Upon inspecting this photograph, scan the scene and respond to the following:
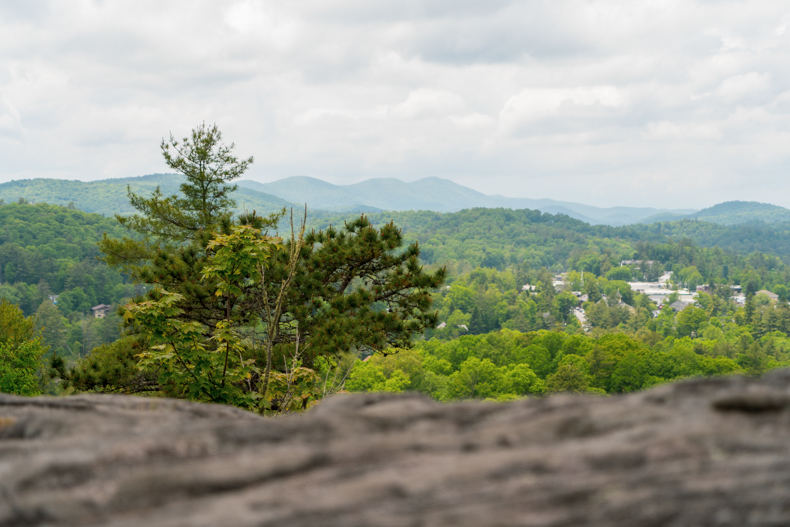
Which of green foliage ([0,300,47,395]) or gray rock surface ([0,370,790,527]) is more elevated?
gray rock surface ([0,370,790,527])

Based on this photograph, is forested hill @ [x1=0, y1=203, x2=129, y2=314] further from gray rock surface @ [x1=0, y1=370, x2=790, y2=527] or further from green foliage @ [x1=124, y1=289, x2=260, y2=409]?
gray rock surface @ [x1=0, y1=370, x2=790, y2=527]

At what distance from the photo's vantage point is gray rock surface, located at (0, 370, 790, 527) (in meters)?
1.56

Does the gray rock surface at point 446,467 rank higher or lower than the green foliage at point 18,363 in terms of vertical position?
higher

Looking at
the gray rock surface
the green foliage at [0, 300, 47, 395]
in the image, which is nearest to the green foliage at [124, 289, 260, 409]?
the gray rock surface

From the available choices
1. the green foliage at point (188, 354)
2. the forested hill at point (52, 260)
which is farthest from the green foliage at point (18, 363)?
the forested hill at point (52, 260)

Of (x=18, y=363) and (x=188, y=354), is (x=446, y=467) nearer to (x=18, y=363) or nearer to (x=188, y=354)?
(x=188, y=354)

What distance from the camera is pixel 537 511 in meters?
1.56

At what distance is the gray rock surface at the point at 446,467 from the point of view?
1558 mm

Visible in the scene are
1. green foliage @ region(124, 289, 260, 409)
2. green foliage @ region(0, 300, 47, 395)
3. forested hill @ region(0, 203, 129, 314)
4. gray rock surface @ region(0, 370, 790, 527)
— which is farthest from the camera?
forested hill @ region(0, 203, 129, 314)

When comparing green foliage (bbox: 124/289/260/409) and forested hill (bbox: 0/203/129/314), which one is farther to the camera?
forested hill (bbox: 0/203/129/314)

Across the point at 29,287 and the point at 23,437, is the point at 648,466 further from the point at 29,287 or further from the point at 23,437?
the point at 29,287

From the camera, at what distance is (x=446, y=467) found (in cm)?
177

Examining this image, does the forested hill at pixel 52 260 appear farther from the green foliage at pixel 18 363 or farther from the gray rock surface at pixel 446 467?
the gray rock surface at pixel 446 467

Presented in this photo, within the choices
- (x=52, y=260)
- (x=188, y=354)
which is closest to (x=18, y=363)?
(x=188, y=354)
